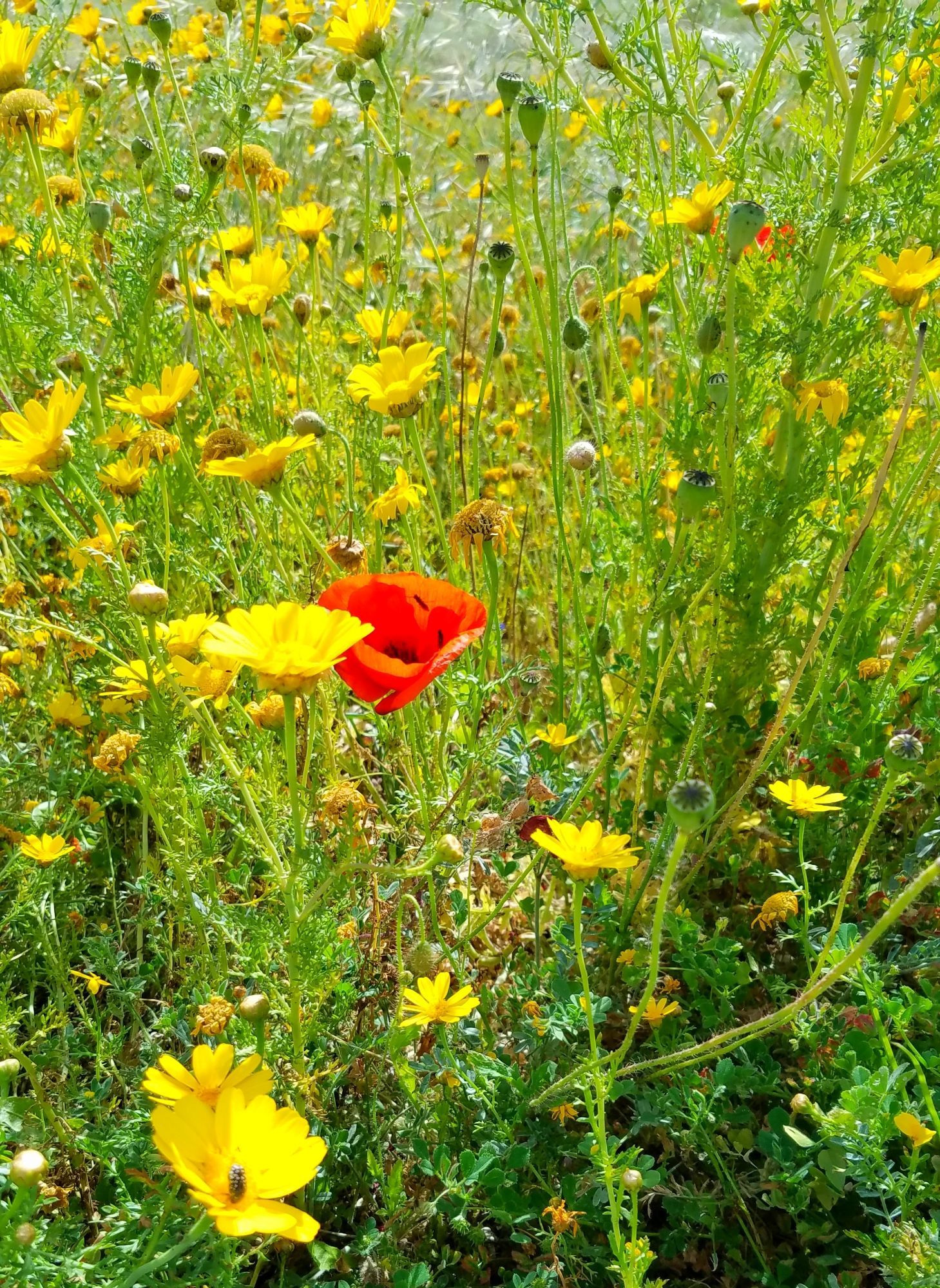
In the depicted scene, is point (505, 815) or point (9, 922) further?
point (9, 922)

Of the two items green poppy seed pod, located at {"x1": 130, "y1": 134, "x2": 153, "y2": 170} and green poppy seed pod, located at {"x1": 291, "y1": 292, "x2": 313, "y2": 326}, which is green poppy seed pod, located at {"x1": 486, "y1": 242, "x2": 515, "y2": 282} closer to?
green poppy seed pod, located at {"x1": 291, "y1": 292, "x2": 313, "y2": 326}

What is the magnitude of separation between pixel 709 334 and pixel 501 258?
0.32 metres

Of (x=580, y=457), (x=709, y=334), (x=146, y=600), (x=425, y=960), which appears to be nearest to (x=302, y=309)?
(x=580, y=457)

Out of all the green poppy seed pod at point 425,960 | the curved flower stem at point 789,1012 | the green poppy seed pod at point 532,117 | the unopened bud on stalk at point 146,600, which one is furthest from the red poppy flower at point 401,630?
the green poppy seed pod at point 532,117

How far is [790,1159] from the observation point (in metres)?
1.13

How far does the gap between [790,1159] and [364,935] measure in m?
0.62

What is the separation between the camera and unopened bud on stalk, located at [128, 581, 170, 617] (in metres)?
0.97

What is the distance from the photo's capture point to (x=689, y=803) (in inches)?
30.2

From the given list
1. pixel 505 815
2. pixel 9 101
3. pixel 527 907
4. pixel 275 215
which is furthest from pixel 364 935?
pixel 275 215

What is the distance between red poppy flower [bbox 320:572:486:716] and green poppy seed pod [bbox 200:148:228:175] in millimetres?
774

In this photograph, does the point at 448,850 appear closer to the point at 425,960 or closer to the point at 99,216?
the point at 425,960

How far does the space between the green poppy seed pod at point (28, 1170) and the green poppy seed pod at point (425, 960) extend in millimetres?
436

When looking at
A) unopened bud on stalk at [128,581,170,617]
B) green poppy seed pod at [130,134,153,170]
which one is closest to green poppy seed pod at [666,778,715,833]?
unopened bud on stalk at [128,581,170,617]

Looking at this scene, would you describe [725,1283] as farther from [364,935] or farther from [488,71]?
[488,71]
